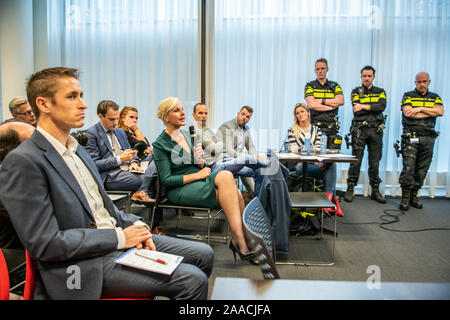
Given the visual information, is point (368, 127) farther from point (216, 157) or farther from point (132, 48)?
point (132, 48)

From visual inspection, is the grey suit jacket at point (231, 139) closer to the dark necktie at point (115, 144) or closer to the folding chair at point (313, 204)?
the dark necktie at point (115, 144)

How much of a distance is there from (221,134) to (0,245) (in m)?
3.16

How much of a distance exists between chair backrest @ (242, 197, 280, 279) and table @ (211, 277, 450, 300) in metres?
0.14

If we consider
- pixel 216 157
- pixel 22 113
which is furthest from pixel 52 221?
pixel 216 157

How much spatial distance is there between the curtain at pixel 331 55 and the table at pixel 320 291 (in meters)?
4.28

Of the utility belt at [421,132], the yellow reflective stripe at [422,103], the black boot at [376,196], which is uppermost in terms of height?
the yellow reflective stripe at [422,103]

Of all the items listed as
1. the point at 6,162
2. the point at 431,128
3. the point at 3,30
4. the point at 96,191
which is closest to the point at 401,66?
the point at 431,128

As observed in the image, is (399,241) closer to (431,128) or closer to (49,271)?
(431,128)

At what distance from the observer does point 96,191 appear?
1.36 metres

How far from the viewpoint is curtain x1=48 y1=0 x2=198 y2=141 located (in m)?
5.06

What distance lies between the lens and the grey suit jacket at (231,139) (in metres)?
4.14

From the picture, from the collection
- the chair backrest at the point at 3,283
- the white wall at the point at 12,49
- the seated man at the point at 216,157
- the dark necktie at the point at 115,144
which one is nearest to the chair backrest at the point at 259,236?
the chair backrest at the point at 3,283

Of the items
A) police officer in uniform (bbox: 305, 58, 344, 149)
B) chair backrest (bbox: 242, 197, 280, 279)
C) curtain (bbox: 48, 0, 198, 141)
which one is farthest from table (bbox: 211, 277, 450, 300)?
curtain (bbox: 48, 0, 198, 141)

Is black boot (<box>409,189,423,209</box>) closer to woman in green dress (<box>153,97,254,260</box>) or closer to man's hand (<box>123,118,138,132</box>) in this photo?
woman in green dress (<box>153,97,254,260</box>)
